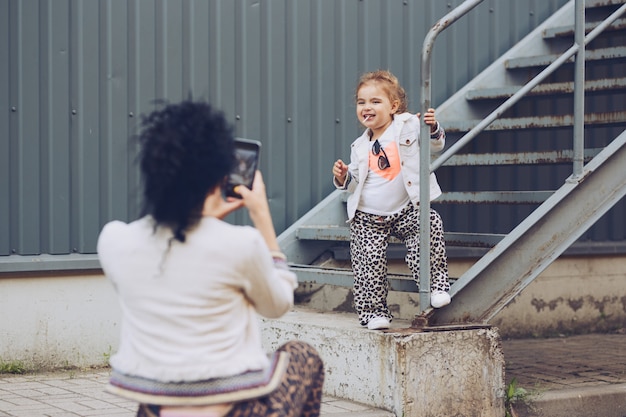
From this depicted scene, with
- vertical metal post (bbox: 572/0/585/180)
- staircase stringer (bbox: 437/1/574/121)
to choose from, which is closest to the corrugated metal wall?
staircase stringer (bbox: 437/1/574/121)

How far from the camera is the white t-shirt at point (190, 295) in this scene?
326 cm

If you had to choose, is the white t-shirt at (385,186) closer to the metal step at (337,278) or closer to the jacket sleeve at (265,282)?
the metal step at (337,278)

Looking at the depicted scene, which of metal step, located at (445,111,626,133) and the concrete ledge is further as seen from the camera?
metal step, located at (445,111,626,133)

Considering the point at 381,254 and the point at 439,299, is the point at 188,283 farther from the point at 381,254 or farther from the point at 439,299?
the point at 381,254

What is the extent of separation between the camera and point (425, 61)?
20.3 feet

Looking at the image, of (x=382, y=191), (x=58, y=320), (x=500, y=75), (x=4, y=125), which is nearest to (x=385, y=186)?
(x=382, y=191)

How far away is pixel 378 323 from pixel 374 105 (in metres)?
1.29

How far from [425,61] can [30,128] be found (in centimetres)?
283

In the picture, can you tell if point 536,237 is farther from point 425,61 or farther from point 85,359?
point 85,359

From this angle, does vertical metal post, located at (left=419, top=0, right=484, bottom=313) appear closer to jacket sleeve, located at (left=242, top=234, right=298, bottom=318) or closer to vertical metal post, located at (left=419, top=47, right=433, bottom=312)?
vertical metal post, located at (left=419, top=47, right=433, bottom=312)

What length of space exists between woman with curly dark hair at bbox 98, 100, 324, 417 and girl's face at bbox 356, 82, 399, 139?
10.4ft

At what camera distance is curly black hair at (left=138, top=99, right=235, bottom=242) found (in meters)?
3.26

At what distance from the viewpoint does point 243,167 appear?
3527 mm

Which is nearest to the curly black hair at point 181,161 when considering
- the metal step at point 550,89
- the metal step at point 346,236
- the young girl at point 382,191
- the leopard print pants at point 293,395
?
the leopard print pants at point 293,395
